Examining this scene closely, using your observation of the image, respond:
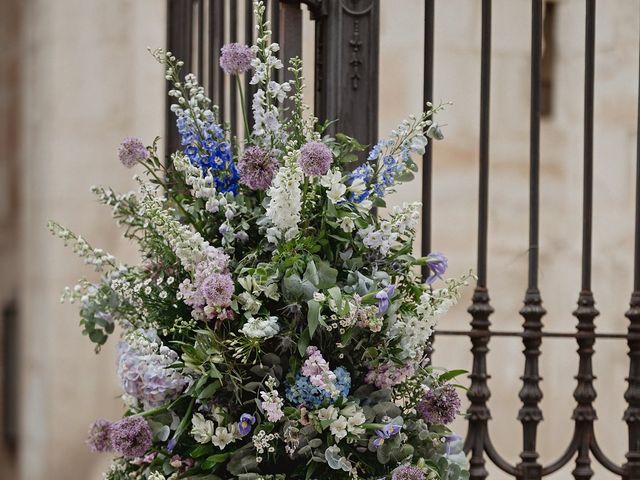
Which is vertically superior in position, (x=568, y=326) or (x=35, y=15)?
(x=35, y=15)

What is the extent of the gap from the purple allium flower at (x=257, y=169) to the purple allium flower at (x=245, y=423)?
0.36 meters

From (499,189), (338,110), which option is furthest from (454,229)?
(338,110)

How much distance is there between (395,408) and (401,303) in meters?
0.17

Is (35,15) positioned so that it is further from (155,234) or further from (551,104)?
(155,234)

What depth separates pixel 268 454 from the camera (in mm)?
1972

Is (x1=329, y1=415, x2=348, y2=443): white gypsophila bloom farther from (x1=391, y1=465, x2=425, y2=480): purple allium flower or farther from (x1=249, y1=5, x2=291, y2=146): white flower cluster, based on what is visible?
(x1=249, y1=5, x2=291, y2=146): white flower cluster

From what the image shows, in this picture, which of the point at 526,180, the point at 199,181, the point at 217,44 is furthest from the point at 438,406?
the point at 526,180

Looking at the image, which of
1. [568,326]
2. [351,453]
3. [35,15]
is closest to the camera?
[351,453]

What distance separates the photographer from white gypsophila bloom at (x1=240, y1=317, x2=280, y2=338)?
74.2 inches

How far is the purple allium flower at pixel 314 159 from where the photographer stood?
1920 millimetres

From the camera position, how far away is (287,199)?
192 centimetres

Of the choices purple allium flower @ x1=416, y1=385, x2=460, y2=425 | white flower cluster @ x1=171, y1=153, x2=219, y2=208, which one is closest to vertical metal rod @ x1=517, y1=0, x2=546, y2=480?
purple allium flower @ x1=416, y1=385, x2=460, y2=425

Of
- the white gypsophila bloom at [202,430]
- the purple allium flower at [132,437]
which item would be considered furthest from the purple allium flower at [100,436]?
the white gypsophila bloom at [202,430]

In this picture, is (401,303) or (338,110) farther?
(338,110)
